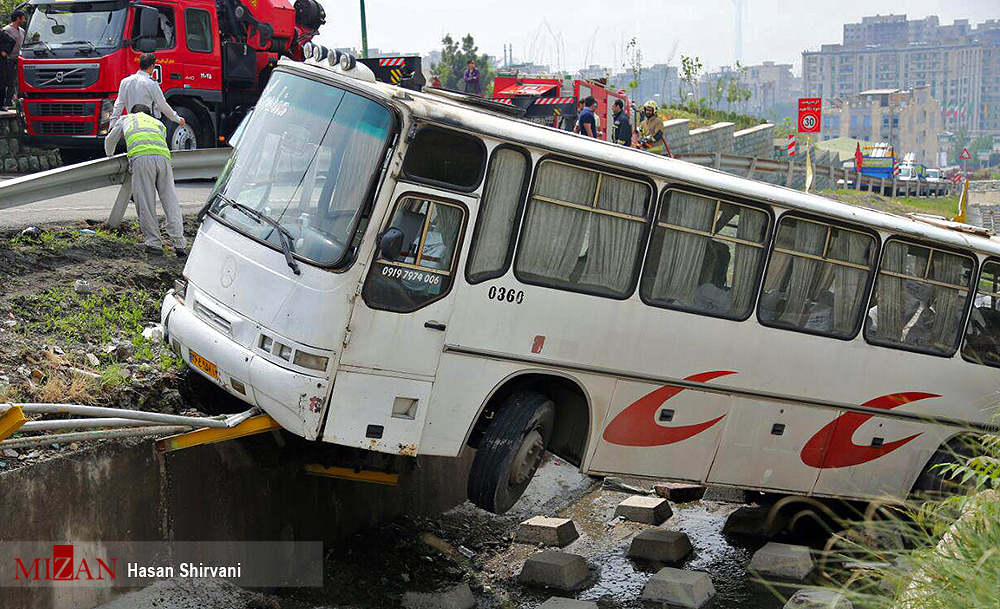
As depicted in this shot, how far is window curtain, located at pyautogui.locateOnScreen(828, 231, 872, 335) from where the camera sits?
355 inches

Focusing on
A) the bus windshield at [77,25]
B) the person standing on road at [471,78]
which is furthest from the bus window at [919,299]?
the person standing on road at [471,78]

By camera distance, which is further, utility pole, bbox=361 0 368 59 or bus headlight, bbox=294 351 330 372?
utility pole, bbox=361 0 368 59

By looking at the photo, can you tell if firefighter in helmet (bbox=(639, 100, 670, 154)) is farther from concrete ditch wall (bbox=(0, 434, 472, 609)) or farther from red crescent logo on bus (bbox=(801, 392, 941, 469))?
concrete ditch wall (bbox=(0, 434, 472, 609))

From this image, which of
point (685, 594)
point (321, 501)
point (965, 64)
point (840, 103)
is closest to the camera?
point (685, 594)

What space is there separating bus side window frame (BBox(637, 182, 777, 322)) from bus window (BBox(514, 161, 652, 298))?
3.3 inches

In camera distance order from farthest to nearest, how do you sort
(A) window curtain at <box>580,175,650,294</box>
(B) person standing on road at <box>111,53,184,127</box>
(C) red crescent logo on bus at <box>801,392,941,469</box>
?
(B) person standing on road at <box>111,53,184,127</box>, (C) red crescent logo on bus at <box>801,392,941,469</box>, (A) window curtain at <box>580,175,650,294</box>

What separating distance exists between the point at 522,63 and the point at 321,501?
36.8 metres

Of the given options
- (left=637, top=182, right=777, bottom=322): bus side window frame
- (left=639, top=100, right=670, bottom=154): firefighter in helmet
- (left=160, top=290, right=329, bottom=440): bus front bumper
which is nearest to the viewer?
(left=160, top=290, right=329, bottom=440): bus front bumper

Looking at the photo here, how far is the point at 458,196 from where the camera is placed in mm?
7070

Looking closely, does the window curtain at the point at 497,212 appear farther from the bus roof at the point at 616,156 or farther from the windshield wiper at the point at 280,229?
the windshield wiper at the point at 280,229

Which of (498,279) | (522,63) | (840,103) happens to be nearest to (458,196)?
(498,279)

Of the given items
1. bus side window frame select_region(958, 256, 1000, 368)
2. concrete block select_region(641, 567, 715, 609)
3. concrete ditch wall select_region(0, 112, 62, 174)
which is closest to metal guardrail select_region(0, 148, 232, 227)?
concrete block select_region(641, 567, 715, 609)

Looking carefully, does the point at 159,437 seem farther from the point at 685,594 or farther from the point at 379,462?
the point at 685,594

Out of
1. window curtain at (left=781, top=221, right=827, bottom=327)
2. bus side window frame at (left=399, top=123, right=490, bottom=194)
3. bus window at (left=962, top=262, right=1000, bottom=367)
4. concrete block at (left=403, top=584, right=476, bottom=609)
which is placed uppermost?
bus side window frame at (left=399, top=123, right=490, bottom=194)
